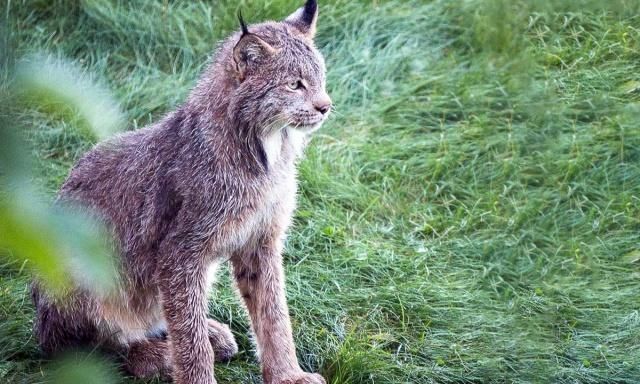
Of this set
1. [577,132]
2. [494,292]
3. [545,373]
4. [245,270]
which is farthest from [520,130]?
[245,270]

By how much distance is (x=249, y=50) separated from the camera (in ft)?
13.9

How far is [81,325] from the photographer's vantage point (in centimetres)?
458

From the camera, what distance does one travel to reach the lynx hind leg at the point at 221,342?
16.0 feet

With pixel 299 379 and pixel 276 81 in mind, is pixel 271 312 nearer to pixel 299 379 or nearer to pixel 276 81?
pixel 299 379

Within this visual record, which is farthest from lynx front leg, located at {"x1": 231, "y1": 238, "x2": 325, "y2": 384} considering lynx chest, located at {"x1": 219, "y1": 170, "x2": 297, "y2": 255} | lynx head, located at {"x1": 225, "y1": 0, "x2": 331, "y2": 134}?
lynx head, located at {"x1": 225, "y1": 0, "x2": 331, "y2": 134}

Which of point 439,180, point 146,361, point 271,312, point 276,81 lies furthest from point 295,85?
point 439,180

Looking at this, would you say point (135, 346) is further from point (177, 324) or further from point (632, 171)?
point (632, 171)

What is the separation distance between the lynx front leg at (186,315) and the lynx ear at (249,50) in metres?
0.88

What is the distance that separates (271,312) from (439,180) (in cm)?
213

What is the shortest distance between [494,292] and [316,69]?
1903mm

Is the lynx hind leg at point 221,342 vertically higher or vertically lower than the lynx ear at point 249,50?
lower

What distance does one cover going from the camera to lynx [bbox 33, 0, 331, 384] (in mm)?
4277

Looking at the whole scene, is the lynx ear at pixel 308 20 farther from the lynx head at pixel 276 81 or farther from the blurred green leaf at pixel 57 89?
the blurred green leaf at pixel 57 89

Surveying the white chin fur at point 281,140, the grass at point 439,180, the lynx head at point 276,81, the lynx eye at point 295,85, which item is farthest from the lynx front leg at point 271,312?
the lynx eye at point 295,85
